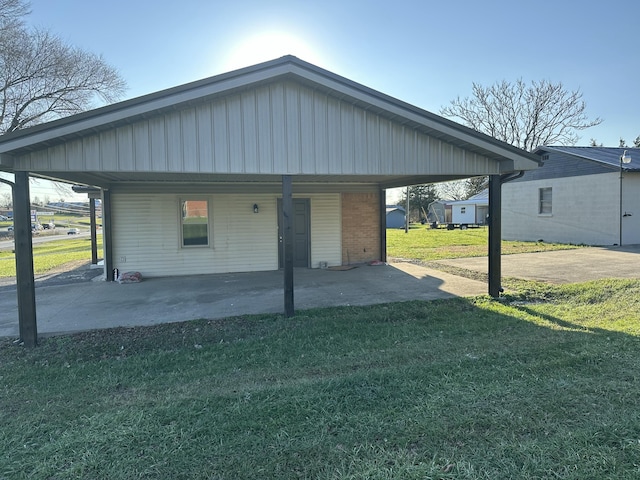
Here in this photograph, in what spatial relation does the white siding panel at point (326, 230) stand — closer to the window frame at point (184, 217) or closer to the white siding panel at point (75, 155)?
the window frame at point (184, 217)

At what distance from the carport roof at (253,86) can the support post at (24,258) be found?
1.03 feet

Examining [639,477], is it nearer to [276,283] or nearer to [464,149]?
[464,149]

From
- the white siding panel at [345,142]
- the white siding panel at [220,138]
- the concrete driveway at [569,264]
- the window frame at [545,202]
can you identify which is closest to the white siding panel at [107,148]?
the white siding panel at [220,138]

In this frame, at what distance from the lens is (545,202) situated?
18969 millimetres

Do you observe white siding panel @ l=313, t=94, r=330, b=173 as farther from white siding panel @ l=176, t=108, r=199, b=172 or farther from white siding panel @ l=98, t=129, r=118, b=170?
white siding panel @ l=98, t=129, r=118, b=170

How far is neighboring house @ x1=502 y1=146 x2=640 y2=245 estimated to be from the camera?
15555 millimetres

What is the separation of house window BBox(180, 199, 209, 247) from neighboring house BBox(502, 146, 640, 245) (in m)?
11.5

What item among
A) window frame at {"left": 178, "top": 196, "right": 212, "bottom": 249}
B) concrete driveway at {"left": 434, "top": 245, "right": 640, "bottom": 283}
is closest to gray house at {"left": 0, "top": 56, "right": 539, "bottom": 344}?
window frame at {"left": 178, "top": 196, "right": 212, "bottom": 249}

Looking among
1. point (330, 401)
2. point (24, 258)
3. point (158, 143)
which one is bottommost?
point (330, 401)

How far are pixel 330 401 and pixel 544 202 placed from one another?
1922cm

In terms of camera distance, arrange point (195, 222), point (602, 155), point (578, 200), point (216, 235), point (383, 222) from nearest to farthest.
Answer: point (195, 222)
point (216, 235)
point (383, 222)
point (578, 200)
point (602, 155)

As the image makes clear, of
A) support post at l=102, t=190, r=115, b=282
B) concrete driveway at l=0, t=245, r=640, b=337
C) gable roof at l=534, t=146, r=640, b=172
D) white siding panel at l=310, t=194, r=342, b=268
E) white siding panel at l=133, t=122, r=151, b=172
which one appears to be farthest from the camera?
gable roof at l=534, t=146, r=640, b=172

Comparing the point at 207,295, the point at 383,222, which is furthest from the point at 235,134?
the point at 383,222

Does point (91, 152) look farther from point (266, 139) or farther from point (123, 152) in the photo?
point (266, 139)
